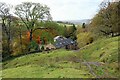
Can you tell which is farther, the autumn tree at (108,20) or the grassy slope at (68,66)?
the autumn tree at (108,20)

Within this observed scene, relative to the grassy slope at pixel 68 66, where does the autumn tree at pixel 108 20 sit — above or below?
above

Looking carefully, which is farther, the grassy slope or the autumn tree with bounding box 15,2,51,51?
the autumn tree with bounding box 15,2,51,51

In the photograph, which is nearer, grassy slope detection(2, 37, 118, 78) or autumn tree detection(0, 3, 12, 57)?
grassy slope detection(2, 37, 118, 78)

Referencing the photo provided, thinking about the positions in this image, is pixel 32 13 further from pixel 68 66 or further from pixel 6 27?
pixel 68 66

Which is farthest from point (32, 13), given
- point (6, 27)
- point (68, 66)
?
point (68, 66)

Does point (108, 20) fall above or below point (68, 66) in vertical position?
above

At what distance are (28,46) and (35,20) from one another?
7.28 meters

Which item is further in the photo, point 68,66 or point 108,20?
point 108,20

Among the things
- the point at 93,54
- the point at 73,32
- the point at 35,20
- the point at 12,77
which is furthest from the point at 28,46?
the point at 73,32

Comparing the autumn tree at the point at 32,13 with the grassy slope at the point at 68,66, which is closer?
the grassy slope at the point at 68,66

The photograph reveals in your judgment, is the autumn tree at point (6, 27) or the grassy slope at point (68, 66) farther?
the autumn tree at point (6, 27)

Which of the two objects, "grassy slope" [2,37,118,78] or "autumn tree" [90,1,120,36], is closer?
"grassy slope" [2,37,118,78]

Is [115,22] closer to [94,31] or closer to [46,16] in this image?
[94,31]

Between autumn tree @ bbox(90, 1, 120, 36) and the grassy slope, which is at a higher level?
autumn tree @ bbox(90, 1, 120, 36)
